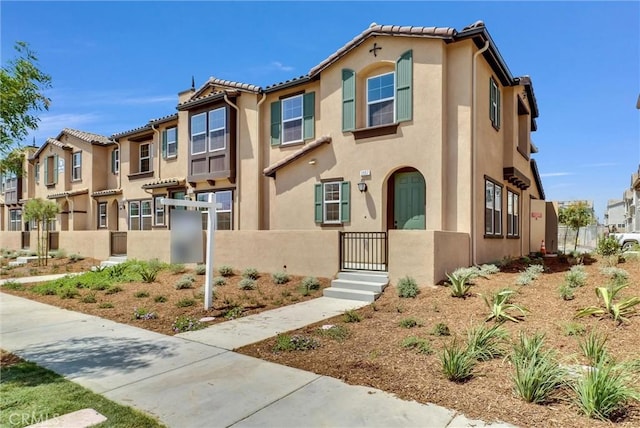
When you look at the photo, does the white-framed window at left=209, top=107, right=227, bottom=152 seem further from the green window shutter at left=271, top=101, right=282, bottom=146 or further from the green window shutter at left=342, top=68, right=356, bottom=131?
the green window shutter at left=342, top=68, right=356, bottom=131

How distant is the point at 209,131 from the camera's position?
659 inches

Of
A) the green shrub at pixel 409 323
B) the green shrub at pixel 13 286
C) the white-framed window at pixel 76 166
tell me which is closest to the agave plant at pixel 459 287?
the green shrub at pixel 409 323

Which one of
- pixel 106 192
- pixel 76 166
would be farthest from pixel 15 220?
pixel 106 192

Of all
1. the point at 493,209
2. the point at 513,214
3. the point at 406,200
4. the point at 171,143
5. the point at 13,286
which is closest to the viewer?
the point at 406,200

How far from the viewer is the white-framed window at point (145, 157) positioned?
21.2m

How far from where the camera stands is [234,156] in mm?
16078

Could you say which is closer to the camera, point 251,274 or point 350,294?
point 350,294

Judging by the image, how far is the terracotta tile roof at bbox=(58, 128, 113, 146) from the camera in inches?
915

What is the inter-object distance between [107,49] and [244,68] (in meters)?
6.96

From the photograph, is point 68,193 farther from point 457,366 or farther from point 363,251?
point 457,366

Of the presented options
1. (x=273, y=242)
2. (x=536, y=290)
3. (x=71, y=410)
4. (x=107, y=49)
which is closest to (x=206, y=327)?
(x=71, y=410)

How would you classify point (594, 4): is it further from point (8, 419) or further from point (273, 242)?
point (8, 419)

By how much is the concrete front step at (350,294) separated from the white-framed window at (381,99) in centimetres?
561

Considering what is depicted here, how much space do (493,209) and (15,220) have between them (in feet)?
120
